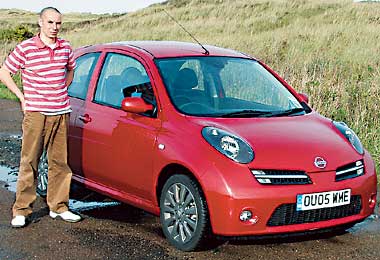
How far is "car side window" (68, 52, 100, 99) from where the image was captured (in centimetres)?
679

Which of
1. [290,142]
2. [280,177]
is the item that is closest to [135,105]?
[290,142]

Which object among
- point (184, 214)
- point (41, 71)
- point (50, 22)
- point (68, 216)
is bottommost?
point (68, 216)

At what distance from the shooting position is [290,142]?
5344 millimetres

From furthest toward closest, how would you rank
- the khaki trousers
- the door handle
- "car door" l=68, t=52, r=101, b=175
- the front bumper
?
"car door" l=68, t=52, r=101, b=175 → the door handle → the khaki trousers → the front bumper

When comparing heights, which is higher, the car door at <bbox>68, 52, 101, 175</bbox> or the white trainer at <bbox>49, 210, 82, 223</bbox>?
the car door at <bbox>68, 52, 101, 175</bbox>

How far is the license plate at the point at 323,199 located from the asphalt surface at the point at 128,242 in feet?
1.38

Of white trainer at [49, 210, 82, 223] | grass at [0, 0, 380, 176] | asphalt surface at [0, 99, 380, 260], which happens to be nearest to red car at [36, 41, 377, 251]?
asphalt surface at [0, 99, 380, 260]

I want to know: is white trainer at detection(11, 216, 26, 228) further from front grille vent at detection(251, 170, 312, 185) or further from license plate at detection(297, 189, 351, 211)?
license plate at detection(297, 189, 351, 211)

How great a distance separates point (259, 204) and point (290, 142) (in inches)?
24.4

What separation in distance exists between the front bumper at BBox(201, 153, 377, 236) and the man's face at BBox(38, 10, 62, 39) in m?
1.87

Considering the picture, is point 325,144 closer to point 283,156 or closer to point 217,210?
point 283,156

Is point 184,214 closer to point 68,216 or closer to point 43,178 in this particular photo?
point 68,216

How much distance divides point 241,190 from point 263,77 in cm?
199

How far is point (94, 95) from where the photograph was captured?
6.61 meters
